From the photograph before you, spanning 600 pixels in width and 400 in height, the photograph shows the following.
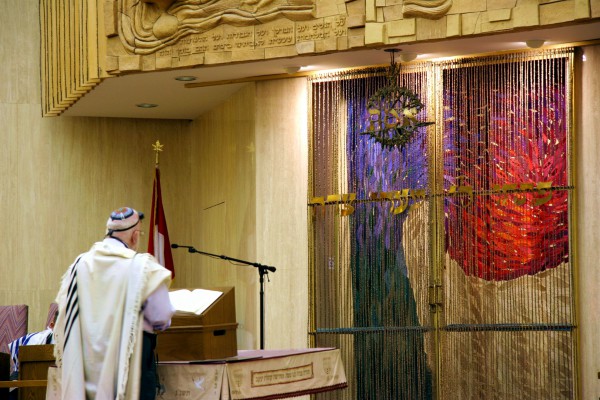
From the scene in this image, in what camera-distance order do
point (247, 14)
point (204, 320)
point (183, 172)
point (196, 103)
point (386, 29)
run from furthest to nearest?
1. point (183, 172)
2. point (196, 103)
3. point (247, 14)
4. point (386, 29)
5. point (204, 320)

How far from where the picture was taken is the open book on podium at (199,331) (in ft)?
20.9

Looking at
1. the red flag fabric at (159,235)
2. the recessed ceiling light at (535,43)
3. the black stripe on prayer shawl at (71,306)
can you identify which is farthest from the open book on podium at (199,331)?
the red flag fabric at (159,235)

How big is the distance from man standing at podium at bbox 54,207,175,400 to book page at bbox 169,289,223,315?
377mm

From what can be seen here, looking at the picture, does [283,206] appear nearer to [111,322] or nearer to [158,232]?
[158,232]

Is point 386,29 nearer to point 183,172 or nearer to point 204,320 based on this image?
point 204,320

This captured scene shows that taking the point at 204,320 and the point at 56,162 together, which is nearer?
the point at 204,320

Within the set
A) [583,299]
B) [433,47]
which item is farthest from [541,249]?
[433,47]

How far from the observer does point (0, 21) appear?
11172 millimetres

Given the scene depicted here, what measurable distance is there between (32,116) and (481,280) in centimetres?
507

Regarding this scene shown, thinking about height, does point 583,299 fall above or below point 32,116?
below

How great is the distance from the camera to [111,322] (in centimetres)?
610

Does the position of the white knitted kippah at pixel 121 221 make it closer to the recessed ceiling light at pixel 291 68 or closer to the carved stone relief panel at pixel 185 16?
the carved stone relief panel at pixel 185 16

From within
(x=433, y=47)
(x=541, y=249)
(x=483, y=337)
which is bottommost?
(x=483, y=337)

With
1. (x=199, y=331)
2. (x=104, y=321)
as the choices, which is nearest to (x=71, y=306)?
(x=104, y=321)
